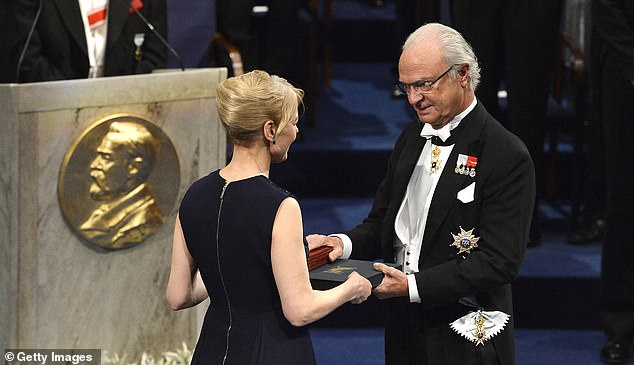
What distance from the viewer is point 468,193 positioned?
3244 mm

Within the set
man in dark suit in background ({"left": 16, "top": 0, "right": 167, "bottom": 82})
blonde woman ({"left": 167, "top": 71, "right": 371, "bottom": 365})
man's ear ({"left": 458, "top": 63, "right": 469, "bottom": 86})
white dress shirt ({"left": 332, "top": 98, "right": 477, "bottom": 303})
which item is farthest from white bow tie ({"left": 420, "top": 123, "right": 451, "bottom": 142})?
man in dark suit in background ({"left": 16, "top": 0, "right": 167, "bottom": 82})

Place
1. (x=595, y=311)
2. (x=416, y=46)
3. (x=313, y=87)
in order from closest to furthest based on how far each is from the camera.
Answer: (x=416, y=46)
(x=595, y=311)
(x=313, y=87)

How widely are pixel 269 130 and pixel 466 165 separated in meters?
0.66

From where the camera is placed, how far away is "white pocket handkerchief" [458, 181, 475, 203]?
324 centimetres

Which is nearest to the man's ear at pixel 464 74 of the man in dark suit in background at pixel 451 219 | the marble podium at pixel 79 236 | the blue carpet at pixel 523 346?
the man in dark suit in background at pixel 451 219

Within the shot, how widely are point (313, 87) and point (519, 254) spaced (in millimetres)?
3878

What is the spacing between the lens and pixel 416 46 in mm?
3191

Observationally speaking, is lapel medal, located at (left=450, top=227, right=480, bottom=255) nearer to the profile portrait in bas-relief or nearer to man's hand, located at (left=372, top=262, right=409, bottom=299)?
man's hand, located at (left=372, top=262, right=409, bottom=299)

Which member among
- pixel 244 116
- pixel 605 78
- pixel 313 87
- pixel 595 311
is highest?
pixel 244 116

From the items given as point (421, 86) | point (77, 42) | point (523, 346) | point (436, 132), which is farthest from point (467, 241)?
point (77, 42)

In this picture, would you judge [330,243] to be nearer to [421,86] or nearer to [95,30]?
[421,86]

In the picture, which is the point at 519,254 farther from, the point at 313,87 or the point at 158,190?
the point at 313,87

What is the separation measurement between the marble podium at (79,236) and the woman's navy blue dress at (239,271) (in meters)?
1.15

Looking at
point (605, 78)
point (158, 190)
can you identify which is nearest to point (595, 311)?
point (605, 78)
